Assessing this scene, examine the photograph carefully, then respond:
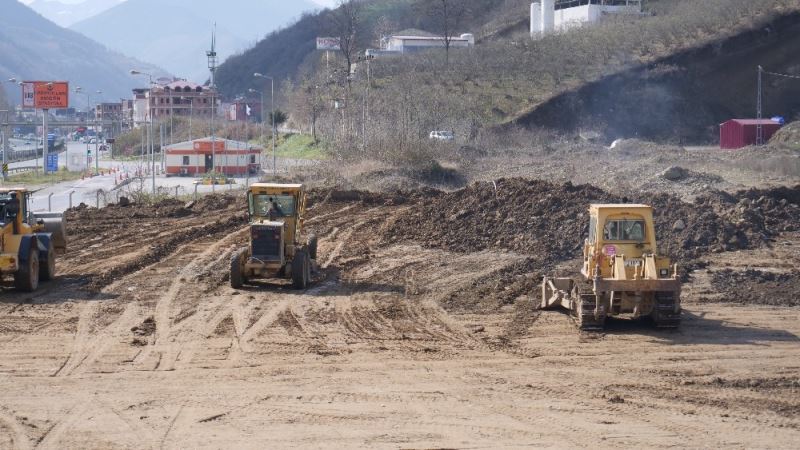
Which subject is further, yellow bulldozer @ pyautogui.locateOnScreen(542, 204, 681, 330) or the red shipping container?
the red shipping container

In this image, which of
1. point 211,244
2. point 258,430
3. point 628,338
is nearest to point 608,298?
point 628,338

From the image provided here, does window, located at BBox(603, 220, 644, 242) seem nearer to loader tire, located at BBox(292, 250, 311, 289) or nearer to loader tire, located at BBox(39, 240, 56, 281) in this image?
loader tire, located at BBox(292, 250, 311, 289)

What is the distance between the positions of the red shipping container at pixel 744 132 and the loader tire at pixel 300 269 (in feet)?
159

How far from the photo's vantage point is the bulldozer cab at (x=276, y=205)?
24.4 m

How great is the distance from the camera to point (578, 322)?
65.1ft

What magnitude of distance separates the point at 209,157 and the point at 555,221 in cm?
5165

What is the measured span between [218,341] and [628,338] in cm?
719

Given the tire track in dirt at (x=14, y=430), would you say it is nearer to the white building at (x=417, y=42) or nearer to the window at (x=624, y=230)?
the window at (x=624, y=230)

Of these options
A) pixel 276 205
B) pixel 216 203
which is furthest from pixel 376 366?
pixel 216 203

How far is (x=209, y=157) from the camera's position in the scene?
78562mm

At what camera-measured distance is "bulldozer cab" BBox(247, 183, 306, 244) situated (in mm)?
24406

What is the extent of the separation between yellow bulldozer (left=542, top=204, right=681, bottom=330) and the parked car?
4318cm

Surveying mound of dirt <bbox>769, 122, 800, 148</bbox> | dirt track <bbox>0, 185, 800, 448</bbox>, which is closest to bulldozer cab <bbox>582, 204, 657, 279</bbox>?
dirt track <bbox>0, 185, 800, 448</bbox>

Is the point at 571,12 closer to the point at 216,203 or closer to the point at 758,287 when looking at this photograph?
the point at 216,203
